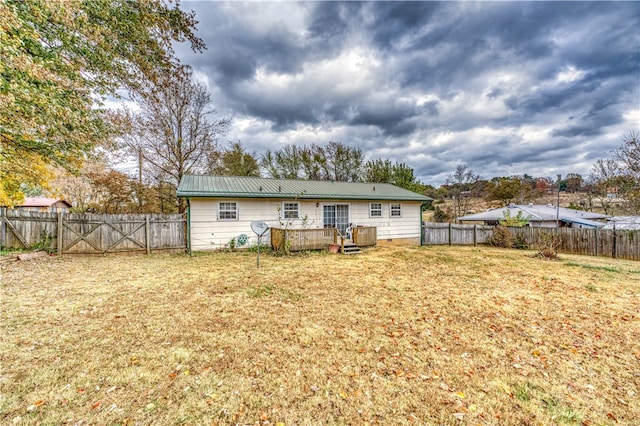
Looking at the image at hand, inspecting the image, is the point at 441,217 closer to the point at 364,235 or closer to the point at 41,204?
the point at 364,235

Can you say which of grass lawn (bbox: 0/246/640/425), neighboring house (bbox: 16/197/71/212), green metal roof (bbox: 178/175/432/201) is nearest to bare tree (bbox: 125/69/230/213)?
green metal roof (bbox: 178/175/432/201)

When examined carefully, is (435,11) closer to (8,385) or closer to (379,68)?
(379,68)

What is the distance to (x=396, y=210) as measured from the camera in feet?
49.6

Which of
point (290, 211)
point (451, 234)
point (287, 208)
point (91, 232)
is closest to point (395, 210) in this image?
point (451, 234)

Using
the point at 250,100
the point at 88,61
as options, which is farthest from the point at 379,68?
Result: the point at 88,61

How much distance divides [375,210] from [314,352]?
11863mm

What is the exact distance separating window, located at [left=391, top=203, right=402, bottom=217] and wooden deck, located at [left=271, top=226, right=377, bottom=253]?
131 inches

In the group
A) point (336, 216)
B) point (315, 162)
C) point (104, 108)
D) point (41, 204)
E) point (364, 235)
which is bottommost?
point (364, 235)

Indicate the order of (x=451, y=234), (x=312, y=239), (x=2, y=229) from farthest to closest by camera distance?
(x=451, y=234) → (x=312, y=239) → (x=2, y=229)

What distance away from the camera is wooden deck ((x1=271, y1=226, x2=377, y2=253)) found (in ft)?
35.1

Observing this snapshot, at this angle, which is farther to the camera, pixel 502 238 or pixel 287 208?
pixel 502 238

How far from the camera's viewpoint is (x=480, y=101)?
1652cm

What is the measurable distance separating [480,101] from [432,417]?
19.7 metres

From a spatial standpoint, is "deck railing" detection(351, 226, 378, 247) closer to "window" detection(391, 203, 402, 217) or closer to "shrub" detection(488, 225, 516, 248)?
"window" detection(391, 203, 402, 217)
